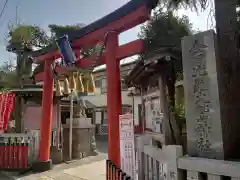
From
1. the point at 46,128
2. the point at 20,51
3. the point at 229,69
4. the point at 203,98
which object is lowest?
the point at 46,128

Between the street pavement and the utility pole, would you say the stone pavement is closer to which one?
the street pavement

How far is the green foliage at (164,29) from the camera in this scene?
557cm

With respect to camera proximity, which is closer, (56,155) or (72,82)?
(72,82)

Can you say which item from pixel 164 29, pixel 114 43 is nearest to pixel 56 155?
pixel 114 43

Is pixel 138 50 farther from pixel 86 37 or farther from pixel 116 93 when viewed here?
pixel 86 37

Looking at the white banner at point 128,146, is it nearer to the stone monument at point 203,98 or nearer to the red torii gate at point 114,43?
the red torii gate at point 114,43

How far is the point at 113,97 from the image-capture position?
6.34 meters

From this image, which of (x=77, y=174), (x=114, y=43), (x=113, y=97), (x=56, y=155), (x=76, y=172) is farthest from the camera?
(x=56, y=155)

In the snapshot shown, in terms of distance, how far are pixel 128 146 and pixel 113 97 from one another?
202 centimetres

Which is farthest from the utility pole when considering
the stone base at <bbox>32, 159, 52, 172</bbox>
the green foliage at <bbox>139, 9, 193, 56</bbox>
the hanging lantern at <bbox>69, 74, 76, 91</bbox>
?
the stone base at <bbox>32, 159, 52, 172</bbox>

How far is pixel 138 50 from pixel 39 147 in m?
5.65

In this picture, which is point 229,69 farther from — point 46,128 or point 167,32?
point 46,128

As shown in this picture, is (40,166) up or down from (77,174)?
up

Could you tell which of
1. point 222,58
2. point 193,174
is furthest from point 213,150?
point 222,58
